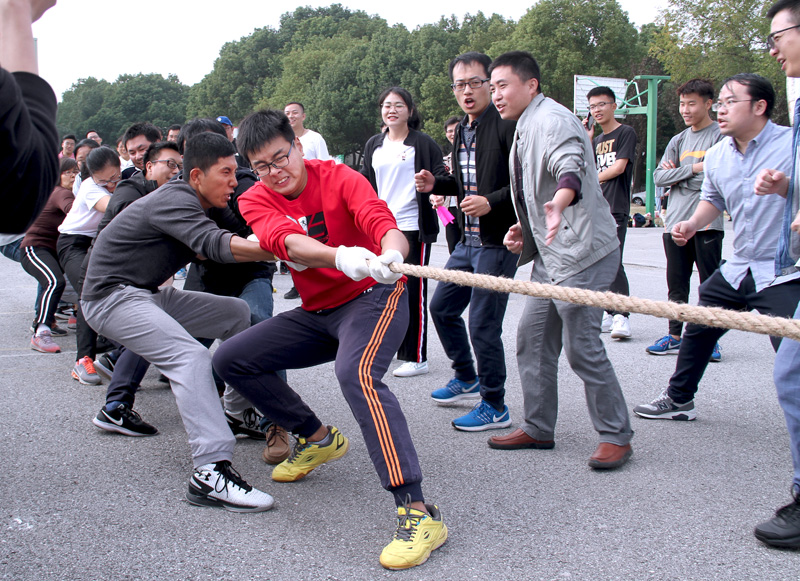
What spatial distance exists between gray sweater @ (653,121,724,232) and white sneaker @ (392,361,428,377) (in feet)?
6.93

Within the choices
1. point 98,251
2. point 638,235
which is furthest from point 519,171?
point 638,235

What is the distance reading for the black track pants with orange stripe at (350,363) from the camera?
2553mm

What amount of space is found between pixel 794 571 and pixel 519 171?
200 cm

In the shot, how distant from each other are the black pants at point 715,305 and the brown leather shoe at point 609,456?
729 millimetres

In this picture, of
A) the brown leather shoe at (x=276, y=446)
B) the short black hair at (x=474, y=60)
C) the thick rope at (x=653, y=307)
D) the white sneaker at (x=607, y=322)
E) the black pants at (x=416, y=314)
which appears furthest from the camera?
the white sneaker at (x=607, y=322)

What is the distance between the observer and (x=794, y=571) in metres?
2.32

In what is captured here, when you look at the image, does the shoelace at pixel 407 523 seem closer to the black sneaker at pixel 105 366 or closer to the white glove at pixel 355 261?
the white glove at pixel 355 261

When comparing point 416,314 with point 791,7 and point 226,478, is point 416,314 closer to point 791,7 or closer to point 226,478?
point 226,478

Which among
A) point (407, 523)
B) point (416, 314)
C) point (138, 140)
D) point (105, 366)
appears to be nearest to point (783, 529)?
point (407, 523)

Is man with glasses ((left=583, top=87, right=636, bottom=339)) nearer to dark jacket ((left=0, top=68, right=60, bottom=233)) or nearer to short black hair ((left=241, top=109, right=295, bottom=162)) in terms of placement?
short black hair ((left=241, top=109, right=295, bottom=162))

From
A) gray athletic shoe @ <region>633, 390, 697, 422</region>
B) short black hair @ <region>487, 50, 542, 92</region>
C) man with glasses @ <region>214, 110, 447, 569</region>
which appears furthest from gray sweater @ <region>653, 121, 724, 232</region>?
man with glasses @ <region>214, 110, 447, 569</region>

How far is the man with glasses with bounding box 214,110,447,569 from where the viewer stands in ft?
8.91

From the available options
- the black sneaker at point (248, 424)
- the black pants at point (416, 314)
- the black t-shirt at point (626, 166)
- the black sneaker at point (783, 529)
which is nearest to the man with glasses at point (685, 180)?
the black t-shirt at point (626, 166)

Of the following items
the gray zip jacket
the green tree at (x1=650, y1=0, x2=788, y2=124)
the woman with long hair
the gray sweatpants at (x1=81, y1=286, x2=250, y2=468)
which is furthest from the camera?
the green tree at (x1=650, y1=0, x2=788, y2=124)
